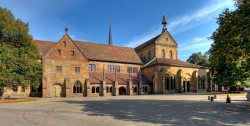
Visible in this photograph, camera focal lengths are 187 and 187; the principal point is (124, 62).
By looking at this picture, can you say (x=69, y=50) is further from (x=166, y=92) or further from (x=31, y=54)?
(x=166, y=92)

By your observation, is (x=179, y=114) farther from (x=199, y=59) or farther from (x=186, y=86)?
(x=199, y=59)

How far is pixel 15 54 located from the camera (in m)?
24.7

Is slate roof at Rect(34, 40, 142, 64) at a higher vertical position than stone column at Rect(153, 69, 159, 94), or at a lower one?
higher

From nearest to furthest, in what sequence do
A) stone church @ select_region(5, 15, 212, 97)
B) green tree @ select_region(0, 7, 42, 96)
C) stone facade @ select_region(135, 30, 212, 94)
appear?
green tree @ select_region(0, 7, 42, 96) → stone church @ select_region(5, 15, 212, 97) → stone facade @ select_region(135, 30, 212, 94)

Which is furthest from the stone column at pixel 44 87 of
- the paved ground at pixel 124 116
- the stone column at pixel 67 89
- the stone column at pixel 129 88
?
the paved ground at pixel 124 116

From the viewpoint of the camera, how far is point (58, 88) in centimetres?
3375

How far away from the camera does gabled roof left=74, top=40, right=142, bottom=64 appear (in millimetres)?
40875

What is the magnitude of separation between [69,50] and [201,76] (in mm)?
32477

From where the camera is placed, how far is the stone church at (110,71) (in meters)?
33.7

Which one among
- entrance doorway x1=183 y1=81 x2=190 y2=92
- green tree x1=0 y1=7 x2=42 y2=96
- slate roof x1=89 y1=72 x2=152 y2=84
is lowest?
entrance doorway x1=183 y1=81 x2=190 y2=92

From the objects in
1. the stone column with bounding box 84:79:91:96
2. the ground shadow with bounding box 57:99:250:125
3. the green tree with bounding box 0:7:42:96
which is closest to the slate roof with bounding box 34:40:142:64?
the stone column with bounding box 84:79:91:96

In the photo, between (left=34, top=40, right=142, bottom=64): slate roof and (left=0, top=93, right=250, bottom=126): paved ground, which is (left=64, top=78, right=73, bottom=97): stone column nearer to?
(left=34, top=40, right=142, bottom=64): slate roof

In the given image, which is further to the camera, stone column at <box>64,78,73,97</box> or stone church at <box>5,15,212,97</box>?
stone church at <box>5,15,212,97</box>

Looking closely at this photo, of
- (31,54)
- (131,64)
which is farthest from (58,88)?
(131,64)
